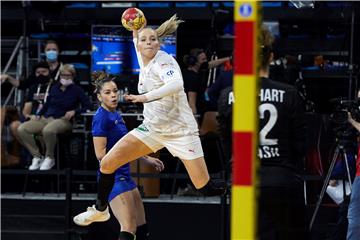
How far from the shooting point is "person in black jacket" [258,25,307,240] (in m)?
5.99

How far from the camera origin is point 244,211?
3980 mm

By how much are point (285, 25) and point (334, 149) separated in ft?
7.13

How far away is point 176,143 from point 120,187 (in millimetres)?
1143

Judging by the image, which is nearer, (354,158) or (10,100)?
(354,158)

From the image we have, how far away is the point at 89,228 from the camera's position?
10.4 meters

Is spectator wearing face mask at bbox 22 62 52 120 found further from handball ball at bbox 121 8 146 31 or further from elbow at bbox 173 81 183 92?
elbow at bbox 173 81 183 92

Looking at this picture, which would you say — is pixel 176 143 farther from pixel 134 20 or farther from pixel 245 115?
pixel 245 115

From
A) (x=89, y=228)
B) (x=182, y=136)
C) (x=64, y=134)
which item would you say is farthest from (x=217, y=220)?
(x=182, y=136)

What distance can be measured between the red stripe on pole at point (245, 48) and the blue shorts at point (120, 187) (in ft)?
15.4

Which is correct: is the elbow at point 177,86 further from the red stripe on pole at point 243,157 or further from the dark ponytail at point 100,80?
the red stripe on pole at point 243,157

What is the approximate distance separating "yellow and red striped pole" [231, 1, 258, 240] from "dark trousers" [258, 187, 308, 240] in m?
2.01

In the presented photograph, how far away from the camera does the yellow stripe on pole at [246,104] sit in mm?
3941

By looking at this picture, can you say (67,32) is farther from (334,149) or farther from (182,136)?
(182,136)

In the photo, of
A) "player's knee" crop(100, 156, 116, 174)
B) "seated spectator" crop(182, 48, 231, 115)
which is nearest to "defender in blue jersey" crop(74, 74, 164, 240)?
"player's knee" crop(100, 156, 116, 174)
